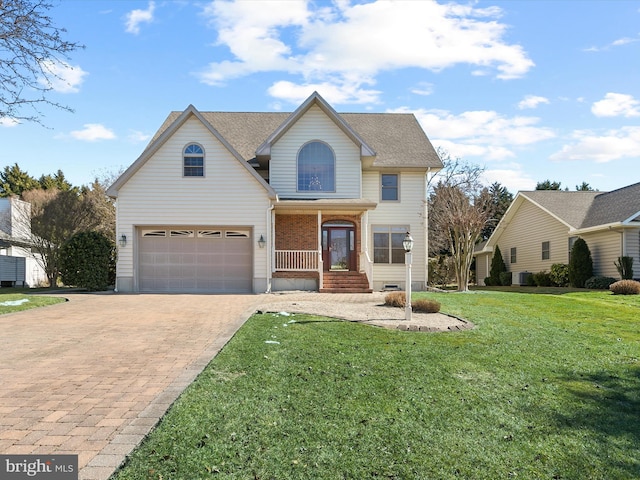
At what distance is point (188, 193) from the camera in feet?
64.5

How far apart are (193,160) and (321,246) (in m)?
6.49

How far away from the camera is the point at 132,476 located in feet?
12.2

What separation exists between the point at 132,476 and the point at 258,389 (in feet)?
6.97

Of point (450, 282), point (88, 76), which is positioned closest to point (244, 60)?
point (88, 76)

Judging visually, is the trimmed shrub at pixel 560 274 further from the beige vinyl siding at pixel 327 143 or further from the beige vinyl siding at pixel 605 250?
the beige vinyl siding at pixel 327 143

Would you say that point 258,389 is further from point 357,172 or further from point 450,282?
point 450,282

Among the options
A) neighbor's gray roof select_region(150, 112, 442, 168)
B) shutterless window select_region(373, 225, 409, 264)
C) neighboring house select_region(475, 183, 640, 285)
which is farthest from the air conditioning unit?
neighbor's gray roof select_region(150, 112, 442, 168)

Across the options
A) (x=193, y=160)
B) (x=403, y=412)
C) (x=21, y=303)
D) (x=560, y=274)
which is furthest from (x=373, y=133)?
(x=403, y=412)

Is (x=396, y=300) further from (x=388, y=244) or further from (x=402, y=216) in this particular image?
(x=402, y=216)

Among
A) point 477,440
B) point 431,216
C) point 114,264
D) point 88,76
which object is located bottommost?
point 477,440

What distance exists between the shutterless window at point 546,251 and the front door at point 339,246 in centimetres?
1259

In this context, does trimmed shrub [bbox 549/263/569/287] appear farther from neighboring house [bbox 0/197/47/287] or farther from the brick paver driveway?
neighboring house [bbox 0/197/47/287]

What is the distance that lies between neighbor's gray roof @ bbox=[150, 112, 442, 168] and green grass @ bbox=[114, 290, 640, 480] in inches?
592
